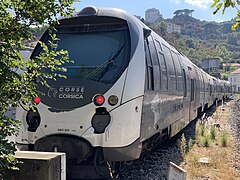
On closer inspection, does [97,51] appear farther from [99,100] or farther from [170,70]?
[170,70]

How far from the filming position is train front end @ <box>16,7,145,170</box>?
501cm

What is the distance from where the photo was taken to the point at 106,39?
218 inches

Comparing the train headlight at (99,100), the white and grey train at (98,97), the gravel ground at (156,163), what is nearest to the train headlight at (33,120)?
the white and grey train at (98,97)

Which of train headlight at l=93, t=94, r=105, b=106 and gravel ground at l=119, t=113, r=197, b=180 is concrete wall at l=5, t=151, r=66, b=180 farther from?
gravel ground at l=119, t=113, r=197, b=180

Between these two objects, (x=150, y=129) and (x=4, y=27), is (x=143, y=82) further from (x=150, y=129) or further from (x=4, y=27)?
(x=4, y=27)

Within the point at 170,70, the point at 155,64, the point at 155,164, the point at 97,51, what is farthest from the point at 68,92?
the point at 170,70

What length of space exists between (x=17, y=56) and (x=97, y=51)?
300 centimetres

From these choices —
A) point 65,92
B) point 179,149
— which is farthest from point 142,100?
point 179,149

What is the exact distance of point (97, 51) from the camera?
18.1ft

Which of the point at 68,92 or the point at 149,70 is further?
the point at 149,70

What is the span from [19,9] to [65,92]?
2758 millimetres

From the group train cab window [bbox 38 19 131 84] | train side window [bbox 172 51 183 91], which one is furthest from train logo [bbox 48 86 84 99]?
train side window [bbox 172 51 183 91]

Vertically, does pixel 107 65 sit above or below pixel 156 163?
above

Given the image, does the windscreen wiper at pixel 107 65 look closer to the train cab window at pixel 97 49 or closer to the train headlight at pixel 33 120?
the train cab window at pixel 97 49
